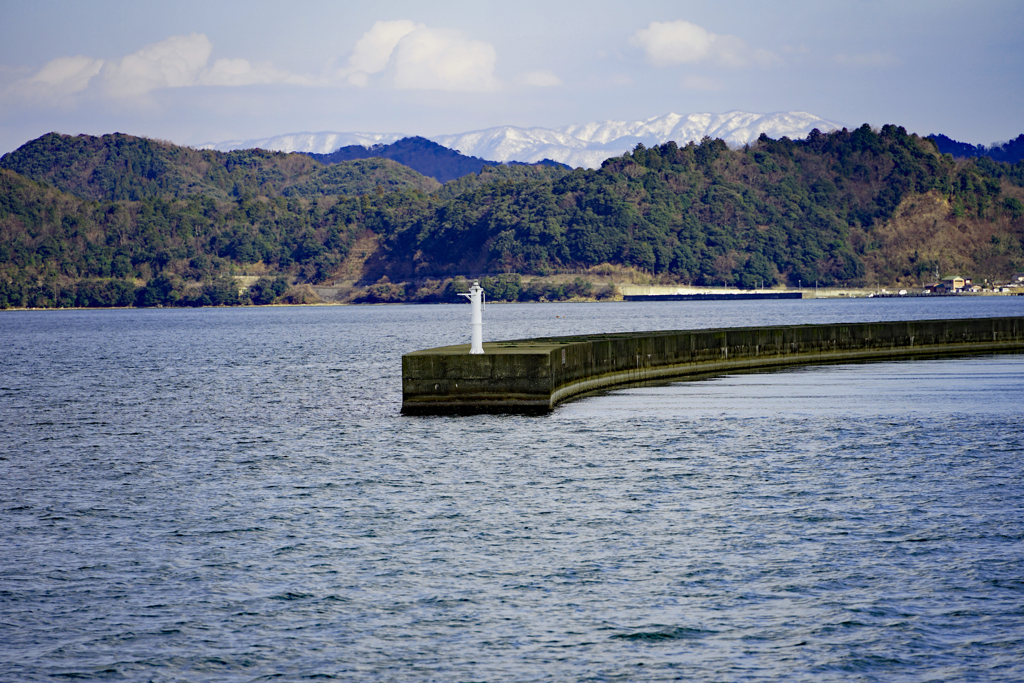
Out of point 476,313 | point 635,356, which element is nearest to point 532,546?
point 476,313

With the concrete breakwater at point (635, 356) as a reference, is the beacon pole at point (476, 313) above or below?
above

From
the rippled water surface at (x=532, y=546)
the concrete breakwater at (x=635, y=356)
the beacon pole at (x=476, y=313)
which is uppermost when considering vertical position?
the beacon pole at (x=476, y=313)

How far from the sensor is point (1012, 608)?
37.1ft

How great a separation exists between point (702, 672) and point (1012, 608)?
3.74 metres

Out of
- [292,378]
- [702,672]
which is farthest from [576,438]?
[292,378]

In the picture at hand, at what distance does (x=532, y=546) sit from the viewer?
1452 centimetres

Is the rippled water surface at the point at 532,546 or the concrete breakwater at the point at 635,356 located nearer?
the rippled water surface at the point at 532,546

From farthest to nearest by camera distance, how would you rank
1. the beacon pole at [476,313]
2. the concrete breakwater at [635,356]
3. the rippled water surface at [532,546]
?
the concrete breakwater at [635,356] < the beacon pole at [476,313] < the rippled water surface at [532,546]

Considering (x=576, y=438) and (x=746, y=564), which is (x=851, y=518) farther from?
(x=576, y=438)

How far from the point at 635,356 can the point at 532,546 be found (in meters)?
22.6

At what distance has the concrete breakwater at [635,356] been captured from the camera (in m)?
26.9

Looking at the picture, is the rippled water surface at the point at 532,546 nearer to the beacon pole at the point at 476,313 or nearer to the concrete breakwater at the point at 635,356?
the concrete breakwater at the point at 635,356

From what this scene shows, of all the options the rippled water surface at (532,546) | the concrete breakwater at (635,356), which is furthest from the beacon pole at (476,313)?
the rippled water surface at (532,546)

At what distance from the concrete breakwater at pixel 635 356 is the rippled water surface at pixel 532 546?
82cm
